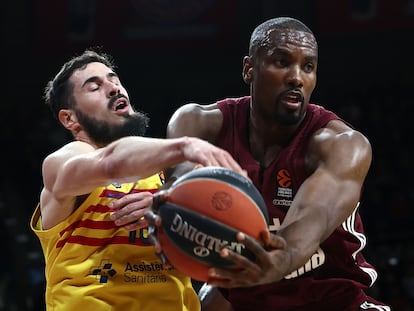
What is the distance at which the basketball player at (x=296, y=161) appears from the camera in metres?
2.88

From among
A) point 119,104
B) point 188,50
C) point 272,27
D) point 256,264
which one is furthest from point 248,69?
point 188,50

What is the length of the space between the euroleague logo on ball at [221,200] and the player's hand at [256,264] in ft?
0.37

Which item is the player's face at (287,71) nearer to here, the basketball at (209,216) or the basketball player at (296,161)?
the basketball player at (296,161)

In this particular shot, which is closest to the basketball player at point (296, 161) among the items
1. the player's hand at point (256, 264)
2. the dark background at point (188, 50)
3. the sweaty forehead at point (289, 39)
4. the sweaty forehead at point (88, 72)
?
the sweaty forehead at point (289, 39)

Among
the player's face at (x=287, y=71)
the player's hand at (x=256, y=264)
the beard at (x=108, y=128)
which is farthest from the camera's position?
the beard at (x=108, y=128)

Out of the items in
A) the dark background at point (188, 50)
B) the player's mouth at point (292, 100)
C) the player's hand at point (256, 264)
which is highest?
the player's mouth at point (292, 100)

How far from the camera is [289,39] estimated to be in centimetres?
307

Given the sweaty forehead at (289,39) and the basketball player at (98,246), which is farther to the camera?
the basketball player at (98,246)

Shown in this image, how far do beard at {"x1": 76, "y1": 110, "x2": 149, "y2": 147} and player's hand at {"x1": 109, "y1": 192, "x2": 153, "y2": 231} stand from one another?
443 millimetres

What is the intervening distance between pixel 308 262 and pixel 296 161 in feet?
1.34

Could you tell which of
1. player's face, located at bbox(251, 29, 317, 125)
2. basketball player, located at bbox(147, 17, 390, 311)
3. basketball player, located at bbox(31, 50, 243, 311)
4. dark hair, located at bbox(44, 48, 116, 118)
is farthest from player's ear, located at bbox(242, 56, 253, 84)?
dark hair, located at bbox(44, 48, 116, 118)

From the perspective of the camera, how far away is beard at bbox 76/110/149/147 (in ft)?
11.9

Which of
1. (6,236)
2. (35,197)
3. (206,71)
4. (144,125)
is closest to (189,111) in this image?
(144,125)

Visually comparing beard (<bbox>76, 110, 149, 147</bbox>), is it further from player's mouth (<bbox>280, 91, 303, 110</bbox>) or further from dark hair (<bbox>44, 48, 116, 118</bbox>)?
player's mouth (<bbox>280, 91, 303, 110</bbox>)
